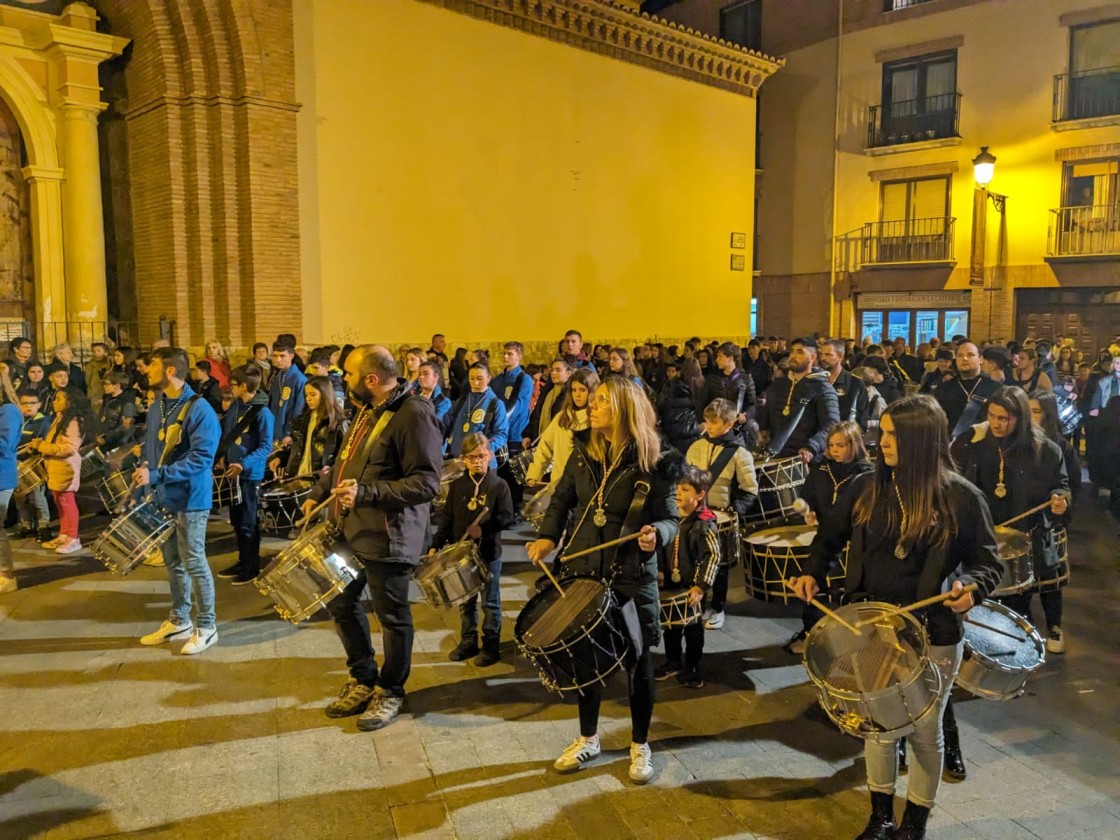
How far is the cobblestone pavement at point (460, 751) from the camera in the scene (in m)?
3.84

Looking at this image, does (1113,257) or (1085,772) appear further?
(1113,257)

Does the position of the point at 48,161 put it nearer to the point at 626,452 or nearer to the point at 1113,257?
the point at 626,452

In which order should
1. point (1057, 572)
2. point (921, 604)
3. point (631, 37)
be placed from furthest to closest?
1. point (631, 37)
2. point (1057, 572)
3. point (921, 604)

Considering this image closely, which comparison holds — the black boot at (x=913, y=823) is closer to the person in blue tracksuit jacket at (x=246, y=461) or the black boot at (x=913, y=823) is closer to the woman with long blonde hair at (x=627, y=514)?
the woman with long blonde hair at (x=627, y=514)

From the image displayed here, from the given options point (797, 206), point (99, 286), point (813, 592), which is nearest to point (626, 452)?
point (813, 592)

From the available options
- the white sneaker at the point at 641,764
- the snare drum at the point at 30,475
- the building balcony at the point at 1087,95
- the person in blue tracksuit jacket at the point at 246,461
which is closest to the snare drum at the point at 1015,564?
the white sneaker at the point at 641,764

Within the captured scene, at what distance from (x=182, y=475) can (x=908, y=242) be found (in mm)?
23196

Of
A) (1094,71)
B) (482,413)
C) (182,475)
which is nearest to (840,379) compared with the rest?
(482,413)

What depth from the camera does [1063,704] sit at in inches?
197

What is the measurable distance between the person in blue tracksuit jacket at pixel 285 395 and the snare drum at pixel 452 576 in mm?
3724

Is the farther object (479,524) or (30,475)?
(30,475)

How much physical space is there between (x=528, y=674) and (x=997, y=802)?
265 centimetres

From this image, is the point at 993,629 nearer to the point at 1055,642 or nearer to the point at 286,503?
the point at 1055,642

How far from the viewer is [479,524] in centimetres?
555
